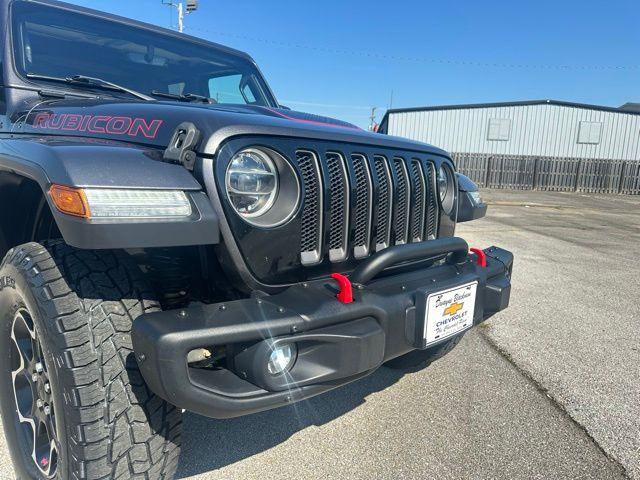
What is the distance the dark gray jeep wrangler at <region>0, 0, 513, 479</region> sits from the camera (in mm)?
1414

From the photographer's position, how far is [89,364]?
1.43 m

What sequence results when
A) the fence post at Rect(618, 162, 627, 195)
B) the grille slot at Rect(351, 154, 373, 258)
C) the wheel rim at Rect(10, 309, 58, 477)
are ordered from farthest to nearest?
the fence post at Rect(618, 162, 627, 195) → the grille slot at Rect(351, 154, 373, 258) → the wheel rim at Rect(10, 309, 58, 477)

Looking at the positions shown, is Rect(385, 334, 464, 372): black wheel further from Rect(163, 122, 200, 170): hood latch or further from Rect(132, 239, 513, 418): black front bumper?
Rect(163, 122, 200, 170): hood latch

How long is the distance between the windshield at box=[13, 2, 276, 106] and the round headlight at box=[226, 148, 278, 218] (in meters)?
1.31

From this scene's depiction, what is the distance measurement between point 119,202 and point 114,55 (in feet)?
6.08

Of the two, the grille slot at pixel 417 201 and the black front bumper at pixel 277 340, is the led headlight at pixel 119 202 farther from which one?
the grille slot at pixel 417 201

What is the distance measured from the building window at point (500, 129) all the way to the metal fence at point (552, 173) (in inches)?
75.5

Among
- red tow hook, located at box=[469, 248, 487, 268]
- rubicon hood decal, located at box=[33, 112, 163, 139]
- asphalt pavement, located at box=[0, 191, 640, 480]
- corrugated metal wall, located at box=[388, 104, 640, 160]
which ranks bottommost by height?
asphalt pavement, located at box=[0, 191, 640, 480]

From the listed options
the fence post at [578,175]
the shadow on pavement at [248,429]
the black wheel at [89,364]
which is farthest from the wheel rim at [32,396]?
the fence post at [578,175]

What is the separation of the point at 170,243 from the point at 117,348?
39cm

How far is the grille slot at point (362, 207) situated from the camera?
6.35 ft

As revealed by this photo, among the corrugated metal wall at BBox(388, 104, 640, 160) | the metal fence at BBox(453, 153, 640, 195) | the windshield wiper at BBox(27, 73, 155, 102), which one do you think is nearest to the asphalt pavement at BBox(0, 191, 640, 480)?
the windshield wiper at BBox(27, 73, 155, 102)

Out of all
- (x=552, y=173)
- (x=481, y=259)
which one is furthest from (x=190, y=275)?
(x=552, y=173)

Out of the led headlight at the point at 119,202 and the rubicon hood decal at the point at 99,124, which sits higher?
the rubicon hood decal at the point at 99,124
